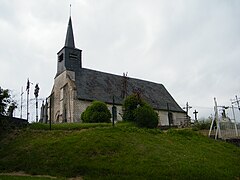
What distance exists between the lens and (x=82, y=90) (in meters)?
31.0

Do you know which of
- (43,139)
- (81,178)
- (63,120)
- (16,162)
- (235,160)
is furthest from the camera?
(63,120)

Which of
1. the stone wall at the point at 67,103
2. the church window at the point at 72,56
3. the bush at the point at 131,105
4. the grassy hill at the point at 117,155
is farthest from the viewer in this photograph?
the church window at the point at 72,56

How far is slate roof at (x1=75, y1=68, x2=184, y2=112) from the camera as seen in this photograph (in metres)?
31.6

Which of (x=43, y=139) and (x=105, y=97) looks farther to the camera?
(x=105, y=97)

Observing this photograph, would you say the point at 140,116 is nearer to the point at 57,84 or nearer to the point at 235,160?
the point at 235,160

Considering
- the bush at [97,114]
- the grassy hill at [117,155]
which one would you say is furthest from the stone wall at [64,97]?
the grassy hill at [117,155]

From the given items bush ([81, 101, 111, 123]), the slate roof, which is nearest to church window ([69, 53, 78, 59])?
the slate roof

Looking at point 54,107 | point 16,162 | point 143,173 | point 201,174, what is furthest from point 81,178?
point 54,107

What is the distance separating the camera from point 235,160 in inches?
571

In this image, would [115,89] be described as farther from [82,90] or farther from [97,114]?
[97,114]

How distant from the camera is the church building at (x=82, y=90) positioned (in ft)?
99.5

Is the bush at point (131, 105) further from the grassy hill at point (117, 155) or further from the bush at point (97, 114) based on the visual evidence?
the grassy hill at point (117, 155)

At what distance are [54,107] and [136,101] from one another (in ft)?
46.7

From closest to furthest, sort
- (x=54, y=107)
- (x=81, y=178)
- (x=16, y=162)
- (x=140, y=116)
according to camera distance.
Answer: (x=81, y=178) → (x=16, y=162) → (x=140, y=116) → (x=54, y=107)
